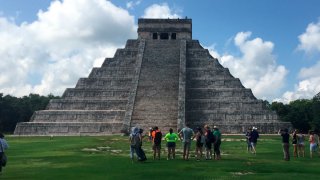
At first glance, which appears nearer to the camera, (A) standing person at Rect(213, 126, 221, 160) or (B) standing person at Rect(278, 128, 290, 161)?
(B) standing person at Rect(278, 128, 290, 161)

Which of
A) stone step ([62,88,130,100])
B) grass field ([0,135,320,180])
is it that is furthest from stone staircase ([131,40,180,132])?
grass field ([0,135,320,180])

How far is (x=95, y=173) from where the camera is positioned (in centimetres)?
1247

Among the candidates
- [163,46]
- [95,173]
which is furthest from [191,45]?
[95,173]

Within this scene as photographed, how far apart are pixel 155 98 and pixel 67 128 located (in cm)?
788

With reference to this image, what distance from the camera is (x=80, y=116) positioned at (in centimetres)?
3800

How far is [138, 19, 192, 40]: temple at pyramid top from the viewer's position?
5088 cm

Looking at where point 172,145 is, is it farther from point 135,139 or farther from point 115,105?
point 115,105

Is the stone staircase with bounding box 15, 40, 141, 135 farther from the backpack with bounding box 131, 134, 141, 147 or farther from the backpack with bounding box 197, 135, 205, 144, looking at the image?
the backpack with bounding box 131, 134, 141, 147

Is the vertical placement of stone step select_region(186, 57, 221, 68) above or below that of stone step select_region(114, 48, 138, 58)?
below

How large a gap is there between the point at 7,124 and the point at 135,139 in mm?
53739

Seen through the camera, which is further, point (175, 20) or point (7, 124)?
point (7, 124)

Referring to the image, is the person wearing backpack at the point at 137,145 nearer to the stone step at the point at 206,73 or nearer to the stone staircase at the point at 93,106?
the stone staircase at the point at 93,106

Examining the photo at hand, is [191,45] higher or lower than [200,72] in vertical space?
higher

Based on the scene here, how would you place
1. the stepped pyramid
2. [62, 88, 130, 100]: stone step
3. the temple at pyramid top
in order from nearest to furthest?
1. the stepped pyramid
2. [62, 88, 130, 100]: stone step
3. the temple at pyramid top
